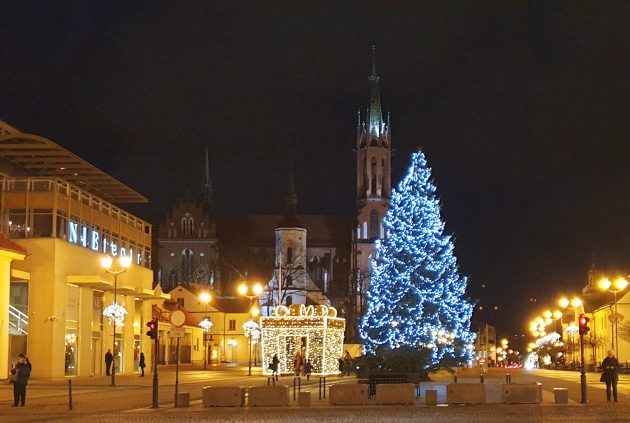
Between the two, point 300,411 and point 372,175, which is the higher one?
point 372,175

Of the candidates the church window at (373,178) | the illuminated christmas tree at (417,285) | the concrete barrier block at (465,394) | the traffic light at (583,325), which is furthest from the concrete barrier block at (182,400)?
the church window at (373,178)

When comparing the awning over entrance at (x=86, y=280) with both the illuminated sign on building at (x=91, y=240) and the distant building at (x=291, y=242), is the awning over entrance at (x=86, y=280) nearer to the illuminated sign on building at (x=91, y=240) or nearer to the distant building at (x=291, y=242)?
the illuminated sign on building at (x=91, y=240)

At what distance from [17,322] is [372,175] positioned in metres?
113

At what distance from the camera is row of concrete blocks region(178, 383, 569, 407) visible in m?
30.1

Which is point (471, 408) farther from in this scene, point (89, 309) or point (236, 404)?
point (89, 309)

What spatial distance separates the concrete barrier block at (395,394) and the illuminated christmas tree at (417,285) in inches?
1023

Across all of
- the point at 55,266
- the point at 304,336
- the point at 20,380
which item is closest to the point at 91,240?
the point at 55,266

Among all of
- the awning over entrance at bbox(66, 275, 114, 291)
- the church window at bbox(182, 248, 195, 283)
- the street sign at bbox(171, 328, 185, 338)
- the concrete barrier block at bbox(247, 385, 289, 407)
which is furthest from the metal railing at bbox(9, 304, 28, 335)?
the church window at bbox(182, 248, 195, 283)

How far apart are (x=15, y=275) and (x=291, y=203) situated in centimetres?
10159

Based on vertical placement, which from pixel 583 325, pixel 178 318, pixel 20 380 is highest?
pixel 178 318

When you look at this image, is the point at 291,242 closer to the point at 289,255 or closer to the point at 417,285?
the point at 289,255

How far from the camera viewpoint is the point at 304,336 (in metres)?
53.3

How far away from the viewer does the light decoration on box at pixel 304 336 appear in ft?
172

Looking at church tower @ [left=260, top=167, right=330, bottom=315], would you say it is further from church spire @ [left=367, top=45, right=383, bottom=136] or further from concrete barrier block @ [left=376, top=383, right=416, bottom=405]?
concrete barrier block @ [left=376, top=383, right=416, bottom=405]
